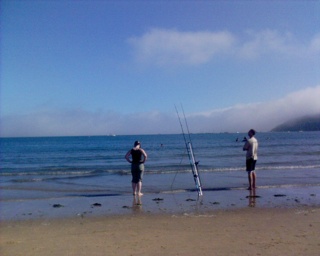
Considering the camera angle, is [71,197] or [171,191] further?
[171,191]

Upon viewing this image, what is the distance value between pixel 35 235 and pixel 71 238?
2.72 ft

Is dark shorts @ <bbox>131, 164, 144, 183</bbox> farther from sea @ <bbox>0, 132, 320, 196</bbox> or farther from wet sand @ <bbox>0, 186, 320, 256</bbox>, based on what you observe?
sea @ <bbox>0, 132, 320, 196</bbox>

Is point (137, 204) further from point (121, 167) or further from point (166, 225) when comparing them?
point (121, 167)

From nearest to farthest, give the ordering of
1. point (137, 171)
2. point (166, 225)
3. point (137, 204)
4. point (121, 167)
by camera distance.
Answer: point (166, 225), point (137, 204), point (137, 171), point (121, 167)

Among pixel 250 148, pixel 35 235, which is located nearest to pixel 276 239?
pixel 35 235

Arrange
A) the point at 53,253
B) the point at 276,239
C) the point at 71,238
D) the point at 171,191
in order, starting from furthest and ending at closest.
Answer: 1. the point at 171,191
2. the point at 71,238
3. the point at 276,239
4. the point at 53,253

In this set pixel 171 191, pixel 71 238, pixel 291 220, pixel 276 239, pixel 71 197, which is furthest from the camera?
pixel 171 191

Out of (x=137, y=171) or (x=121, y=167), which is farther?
(x=121, y=167)

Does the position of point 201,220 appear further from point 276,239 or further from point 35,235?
point 35,235

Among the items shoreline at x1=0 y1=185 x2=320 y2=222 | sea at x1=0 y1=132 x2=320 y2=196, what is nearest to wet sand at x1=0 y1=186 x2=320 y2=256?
shoreline at x1=0 y1=185 x2=320 y2=222

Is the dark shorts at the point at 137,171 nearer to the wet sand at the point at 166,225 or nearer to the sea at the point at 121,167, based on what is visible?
the wet sand at the point at 166,225

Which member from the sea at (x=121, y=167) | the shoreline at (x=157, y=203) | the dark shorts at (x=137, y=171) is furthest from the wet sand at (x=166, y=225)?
the sea at (x=121, y=167)

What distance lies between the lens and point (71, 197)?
10.7 metres

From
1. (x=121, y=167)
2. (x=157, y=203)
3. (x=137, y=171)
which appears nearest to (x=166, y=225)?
(x=157, y=203)
